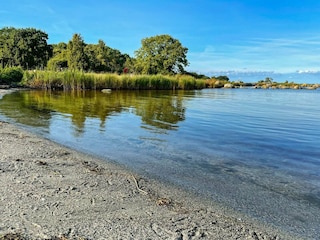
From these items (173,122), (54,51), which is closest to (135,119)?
(173,122)

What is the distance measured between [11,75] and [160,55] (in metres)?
36.8

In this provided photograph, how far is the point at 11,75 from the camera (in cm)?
3459

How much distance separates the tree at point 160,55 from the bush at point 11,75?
109 ft

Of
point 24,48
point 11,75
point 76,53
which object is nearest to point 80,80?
point 11,75

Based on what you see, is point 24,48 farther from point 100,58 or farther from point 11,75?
point 11,75

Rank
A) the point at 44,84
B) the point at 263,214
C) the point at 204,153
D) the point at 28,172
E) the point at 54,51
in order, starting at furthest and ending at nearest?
the point at 54,51
the point at 44,84
the point at 204,153
the point at 28,172
the point at 263,214

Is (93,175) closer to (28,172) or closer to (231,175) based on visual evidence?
(28,172)

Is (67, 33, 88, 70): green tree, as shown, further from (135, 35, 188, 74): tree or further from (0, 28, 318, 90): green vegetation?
(135, 35, 188, 74): tree

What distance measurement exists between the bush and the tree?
33.2 meters

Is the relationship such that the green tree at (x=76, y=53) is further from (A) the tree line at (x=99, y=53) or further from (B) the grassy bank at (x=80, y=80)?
(B) the grassy bank at (x=80, y=80)

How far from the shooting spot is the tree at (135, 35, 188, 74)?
66.1 m

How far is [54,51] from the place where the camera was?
71500 millimetres

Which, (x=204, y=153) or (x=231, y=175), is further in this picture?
(x=204, y=153)

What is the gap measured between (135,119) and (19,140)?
5.66 m
